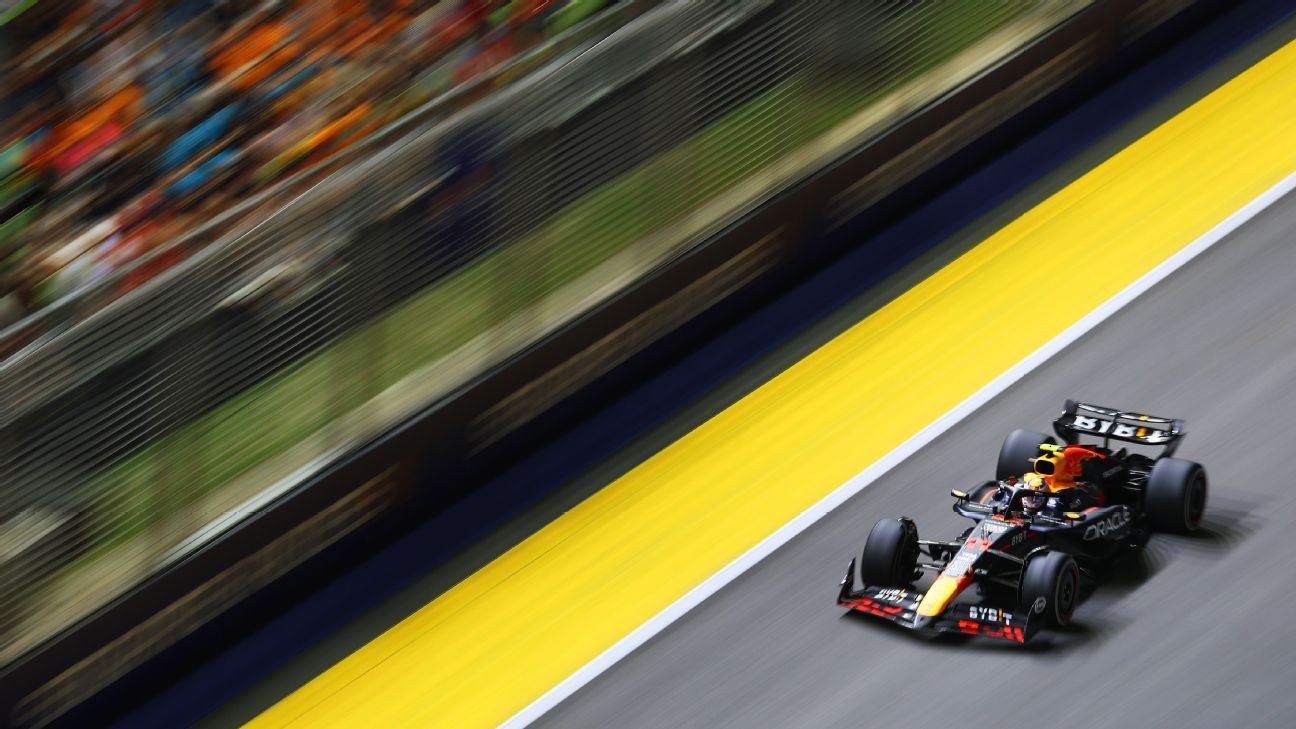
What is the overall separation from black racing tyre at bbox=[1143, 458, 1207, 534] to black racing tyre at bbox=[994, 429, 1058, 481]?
1.62 feet

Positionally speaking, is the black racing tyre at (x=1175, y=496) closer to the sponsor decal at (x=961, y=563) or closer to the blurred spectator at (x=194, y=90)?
the sponsor decal at (x=961, y=563)

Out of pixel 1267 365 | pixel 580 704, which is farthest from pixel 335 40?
pixel 1267 365

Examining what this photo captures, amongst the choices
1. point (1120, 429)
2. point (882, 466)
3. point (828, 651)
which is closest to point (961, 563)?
point (828, 651)

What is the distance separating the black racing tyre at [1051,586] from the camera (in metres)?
5.19

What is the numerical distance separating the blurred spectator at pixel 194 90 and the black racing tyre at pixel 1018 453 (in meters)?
3.71

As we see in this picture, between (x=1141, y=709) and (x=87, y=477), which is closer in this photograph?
(x=1141, y=709)

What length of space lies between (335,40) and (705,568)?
3.89m

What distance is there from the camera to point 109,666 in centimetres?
664

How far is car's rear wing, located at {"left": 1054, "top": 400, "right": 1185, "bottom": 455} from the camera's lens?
5.85 meters

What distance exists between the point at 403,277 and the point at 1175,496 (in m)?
3.21

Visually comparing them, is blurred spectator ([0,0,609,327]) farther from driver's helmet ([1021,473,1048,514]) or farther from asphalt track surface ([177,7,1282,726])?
driver's helmet ([1021,473,1048,514])

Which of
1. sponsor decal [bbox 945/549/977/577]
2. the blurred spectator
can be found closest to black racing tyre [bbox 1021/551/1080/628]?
sponsor decal [bbox 945/549/977/577]

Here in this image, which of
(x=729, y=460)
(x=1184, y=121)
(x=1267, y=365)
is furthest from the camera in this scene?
(x=1184, y=121)

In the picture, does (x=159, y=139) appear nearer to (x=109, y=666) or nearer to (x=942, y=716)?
(x=109, y=666)
